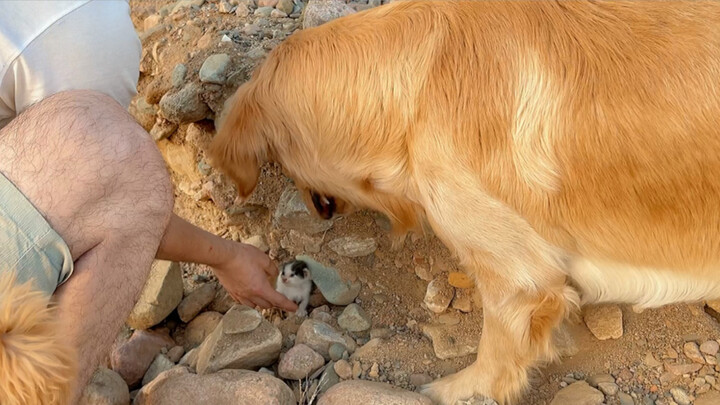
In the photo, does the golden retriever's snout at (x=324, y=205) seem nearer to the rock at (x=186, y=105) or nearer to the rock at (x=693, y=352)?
the rock at (x=186, y=105)

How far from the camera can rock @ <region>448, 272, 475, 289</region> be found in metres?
2.98

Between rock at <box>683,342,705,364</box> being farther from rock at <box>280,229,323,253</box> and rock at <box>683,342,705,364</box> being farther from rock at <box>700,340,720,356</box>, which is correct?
rock at <box>280,229,323,253</box>

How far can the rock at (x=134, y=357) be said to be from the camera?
2.81 metres

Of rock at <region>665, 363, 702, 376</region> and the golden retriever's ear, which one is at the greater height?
the golden retriever's ear

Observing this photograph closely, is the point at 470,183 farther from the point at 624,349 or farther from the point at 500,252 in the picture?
the point at 624,349

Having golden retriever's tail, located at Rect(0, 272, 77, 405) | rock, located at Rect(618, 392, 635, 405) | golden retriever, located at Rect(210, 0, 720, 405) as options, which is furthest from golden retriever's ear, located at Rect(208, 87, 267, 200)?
rock, located at Rect(618, 392, 635, 405)

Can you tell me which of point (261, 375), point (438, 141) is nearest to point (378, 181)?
point (438, 141)

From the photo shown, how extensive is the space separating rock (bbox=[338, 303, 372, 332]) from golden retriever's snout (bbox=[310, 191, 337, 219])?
1.40 feet

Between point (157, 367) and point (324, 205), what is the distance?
0.94 meters

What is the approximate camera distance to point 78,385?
6.66 feet

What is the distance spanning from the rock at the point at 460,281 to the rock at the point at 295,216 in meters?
0.60

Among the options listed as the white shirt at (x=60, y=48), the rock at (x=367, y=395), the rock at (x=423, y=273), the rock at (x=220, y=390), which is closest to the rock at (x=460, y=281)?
the rock at (x=423, y=273)

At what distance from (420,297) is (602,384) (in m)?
0.83

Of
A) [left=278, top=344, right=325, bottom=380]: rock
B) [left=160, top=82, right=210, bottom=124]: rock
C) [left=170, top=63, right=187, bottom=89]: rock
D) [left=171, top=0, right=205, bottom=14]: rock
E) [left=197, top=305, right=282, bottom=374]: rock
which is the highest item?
[left=171, top=0, right=205, bottom=14]: rock
